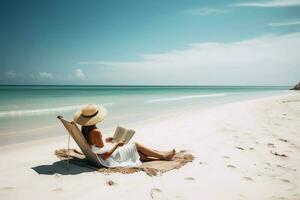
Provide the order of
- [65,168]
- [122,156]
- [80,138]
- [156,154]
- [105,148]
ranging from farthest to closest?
[156,154] < [122,156] < [65,168] < [105,148] < [80,138]

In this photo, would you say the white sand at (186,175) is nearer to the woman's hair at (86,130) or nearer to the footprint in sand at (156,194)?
the footprint in sand at (156,194)

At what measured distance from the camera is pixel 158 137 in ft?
24.7

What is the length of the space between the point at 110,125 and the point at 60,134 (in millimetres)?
2086

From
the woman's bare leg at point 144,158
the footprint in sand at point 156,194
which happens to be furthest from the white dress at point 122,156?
the footprint in sand at point 156,194

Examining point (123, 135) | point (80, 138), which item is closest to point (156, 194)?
point (80, 138)

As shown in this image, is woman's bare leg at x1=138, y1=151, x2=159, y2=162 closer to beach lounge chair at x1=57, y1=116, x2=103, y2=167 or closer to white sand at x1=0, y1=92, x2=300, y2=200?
white sand at x1=0, y1=92, x2=300, y2=200

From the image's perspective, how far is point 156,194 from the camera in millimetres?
3631

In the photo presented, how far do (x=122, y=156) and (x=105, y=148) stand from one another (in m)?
0.40

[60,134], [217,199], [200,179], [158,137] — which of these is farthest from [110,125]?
[217,199]

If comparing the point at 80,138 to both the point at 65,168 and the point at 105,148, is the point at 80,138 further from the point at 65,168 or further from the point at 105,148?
the point at 65,168

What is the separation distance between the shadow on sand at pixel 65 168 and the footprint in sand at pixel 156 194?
1341mm

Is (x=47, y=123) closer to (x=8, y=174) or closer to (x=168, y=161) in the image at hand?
(x=8, y=174)

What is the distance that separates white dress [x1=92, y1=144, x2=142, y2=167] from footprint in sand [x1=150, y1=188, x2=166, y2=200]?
1.08 metres

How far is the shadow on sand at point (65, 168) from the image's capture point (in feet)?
14.7
